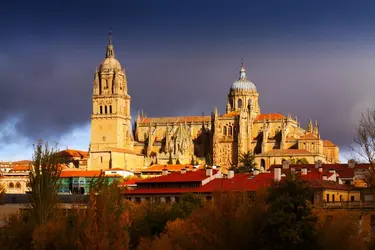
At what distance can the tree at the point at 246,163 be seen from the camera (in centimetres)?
12619

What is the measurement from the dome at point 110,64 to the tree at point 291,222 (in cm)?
11917

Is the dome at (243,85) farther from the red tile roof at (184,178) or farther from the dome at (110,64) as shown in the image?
the red tile roof at (184,178)

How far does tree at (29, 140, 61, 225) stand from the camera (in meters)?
44.1

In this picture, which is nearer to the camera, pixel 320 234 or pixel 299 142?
pixel 320 234

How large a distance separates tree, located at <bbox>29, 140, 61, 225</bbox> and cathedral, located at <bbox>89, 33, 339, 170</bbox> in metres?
99.1

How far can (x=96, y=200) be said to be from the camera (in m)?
45.1

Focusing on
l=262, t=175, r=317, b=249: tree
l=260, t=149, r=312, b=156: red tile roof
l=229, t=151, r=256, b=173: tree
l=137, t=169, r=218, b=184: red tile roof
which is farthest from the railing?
l=260, t=149, r=312, b=156: red tile roof

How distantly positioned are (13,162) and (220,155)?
4916 cm

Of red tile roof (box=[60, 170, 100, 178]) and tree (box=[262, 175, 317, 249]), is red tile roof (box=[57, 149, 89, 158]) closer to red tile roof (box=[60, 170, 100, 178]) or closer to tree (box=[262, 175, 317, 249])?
red tile roof (box=[60, 170, 100, 178])

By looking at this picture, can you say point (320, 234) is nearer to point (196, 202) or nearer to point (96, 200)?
point (96, 200)

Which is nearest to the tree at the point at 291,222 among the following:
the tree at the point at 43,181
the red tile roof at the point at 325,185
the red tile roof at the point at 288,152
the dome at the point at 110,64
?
the tree at the point at 43,181

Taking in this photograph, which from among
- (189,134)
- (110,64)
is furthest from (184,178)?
(110,64)

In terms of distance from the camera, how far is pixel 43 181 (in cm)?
4400

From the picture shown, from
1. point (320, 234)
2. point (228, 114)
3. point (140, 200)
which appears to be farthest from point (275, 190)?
point (228, 114)
